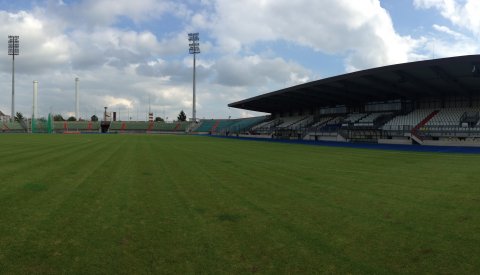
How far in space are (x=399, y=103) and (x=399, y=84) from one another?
9.20 m

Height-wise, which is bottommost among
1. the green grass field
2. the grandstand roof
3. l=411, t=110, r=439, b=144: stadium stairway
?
the green grass field

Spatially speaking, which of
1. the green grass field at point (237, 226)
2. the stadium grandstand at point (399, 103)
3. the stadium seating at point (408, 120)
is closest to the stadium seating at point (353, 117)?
the stadium grandstand at point (399, 103)

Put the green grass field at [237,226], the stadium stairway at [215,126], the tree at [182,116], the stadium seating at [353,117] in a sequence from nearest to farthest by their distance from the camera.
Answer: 1. the green grass field at [237,226]
2. the stadium seating at [353,117]
3. the stadium stairway at [215,126]
4. the tree at [182,116]

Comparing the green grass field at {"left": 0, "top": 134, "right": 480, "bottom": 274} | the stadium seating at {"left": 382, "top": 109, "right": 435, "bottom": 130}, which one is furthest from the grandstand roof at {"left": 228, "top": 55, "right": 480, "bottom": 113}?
the green grass field at {"left": 0, "top": 134, "right": 480, "bottom": 274}

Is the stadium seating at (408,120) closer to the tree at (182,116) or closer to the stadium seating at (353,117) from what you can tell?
the stadium seating at (353,117)

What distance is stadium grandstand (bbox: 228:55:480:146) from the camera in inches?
1265

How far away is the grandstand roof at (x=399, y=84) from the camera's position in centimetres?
3025

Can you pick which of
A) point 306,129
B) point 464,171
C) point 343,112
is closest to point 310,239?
point 464,171

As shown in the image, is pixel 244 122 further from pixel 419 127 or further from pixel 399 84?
pixel 419 127

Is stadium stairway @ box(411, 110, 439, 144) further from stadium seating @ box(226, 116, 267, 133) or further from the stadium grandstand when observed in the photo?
stadium seating @ box(226, 116, 267, 133)

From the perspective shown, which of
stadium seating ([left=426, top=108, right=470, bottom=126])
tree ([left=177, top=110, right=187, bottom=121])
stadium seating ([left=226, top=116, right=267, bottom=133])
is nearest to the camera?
stadium seating ([left=426, top=108, right=470, bottom=126])

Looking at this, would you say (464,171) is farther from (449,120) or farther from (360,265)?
(449,120)

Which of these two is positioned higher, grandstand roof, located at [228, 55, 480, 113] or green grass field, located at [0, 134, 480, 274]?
grandstand roof, located at [228, 55, 480, 113]

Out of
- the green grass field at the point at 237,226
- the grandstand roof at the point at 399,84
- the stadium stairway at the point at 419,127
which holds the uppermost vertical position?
the grandstand roof at the point at 399,84
